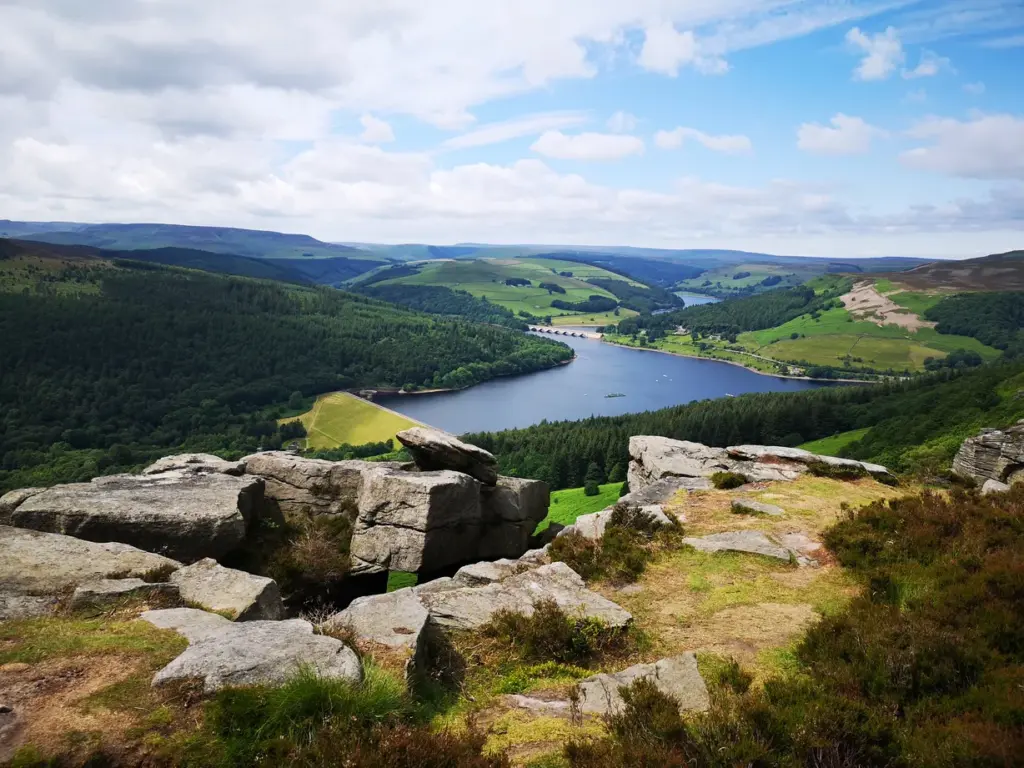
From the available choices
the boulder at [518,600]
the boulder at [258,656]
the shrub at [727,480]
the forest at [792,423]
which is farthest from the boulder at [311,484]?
the forest at [792,423]

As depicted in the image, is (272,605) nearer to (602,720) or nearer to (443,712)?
(443,712)

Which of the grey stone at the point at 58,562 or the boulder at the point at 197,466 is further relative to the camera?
the boulder at the point at 197,466

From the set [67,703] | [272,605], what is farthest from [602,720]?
[272,605]

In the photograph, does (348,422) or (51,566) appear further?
(348,422)

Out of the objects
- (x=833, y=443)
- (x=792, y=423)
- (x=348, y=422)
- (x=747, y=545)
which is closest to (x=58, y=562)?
(x=747, y=545)

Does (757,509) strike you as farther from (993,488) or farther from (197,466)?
(197,466)

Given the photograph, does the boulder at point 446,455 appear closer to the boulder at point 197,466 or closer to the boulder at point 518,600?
the boulder at point 197,466

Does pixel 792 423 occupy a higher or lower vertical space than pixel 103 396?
higher

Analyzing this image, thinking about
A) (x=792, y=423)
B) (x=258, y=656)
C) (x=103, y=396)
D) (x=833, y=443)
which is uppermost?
(x=258, y=656)
